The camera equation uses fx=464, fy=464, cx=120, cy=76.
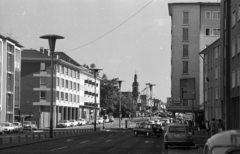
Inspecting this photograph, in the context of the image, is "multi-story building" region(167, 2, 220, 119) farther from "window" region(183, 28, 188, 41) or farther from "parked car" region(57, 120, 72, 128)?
"parked car" region(57, 120, 72, 128)

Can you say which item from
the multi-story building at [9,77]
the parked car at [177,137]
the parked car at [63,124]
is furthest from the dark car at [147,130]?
the parked car at [63,124]

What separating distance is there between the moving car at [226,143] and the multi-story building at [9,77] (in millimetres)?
71230

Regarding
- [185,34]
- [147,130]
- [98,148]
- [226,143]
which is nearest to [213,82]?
[147,130]

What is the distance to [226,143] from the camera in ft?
11.1

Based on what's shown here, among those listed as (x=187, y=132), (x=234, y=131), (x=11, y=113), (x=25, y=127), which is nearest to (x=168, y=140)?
(x=187, y=132)

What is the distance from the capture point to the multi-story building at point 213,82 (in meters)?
62.3

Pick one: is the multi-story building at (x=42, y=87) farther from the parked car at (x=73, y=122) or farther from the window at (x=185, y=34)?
the window at (x=185, y=34)

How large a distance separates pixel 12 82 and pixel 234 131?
76785 millimetres

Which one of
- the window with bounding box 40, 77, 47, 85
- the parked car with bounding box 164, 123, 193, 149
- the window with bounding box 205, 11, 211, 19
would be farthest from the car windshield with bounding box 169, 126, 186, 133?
the window with bounding box 40, 77, 47, 85

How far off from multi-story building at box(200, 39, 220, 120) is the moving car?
5794 centimetres

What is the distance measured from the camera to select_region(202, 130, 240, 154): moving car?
10.9 ft

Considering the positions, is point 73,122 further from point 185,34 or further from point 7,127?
point 7,127

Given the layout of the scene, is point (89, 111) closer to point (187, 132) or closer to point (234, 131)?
point (187, 132)

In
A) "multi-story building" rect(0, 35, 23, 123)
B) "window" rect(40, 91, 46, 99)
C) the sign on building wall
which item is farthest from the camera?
"window" rect(40, 91, 46, 99)
